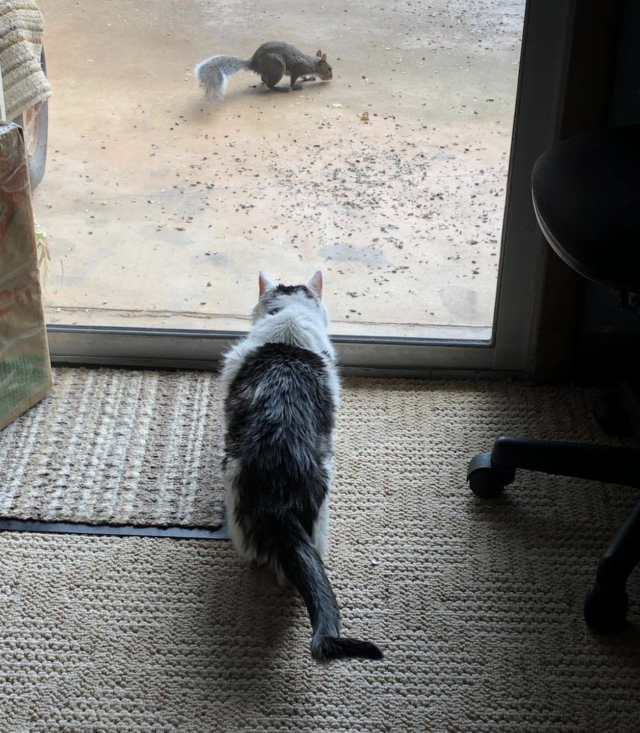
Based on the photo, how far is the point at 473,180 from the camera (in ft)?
6.07

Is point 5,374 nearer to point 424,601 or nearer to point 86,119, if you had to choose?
point 86,119

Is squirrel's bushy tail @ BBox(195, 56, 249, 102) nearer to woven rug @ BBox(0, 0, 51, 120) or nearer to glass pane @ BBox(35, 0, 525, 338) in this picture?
glass pane @ BBox(35, 0, 525, 338)

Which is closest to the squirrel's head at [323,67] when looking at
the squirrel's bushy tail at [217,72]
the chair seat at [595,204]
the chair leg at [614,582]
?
the squirrel's bushy tail at [217,72]

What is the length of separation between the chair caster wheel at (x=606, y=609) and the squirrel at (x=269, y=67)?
1.13 m

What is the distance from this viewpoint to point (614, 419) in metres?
1.72

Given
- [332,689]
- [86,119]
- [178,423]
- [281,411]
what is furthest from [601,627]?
[86,119]

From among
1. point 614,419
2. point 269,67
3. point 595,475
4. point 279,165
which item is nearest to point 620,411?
point 614,419

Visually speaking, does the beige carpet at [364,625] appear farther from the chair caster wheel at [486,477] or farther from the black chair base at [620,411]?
the black chair base at [620,411]

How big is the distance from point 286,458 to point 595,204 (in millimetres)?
592

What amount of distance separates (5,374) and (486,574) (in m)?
1.04

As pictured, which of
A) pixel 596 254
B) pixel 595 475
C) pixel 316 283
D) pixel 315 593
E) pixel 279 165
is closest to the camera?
pixel 596 254

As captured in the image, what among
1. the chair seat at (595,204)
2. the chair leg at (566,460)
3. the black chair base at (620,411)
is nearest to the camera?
the chair seat at (595,204)

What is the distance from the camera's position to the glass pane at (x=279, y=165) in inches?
65.9

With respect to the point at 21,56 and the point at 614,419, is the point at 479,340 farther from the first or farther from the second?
the point at 21,56
